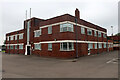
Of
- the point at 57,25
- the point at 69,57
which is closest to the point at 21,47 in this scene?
the point at 57,25

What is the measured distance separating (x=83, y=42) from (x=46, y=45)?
7882 millimetres

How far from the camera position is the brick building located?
1692 centimetres

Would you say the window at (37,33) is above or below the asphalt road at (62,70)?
above

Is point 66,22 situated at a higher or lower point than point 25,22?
lower

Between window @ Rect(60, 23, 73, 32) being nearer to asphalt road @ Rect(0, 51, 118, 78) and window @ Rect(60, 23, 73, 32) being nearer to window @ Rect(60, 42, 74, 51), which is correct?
window @ Rect(60, 42, 74, 51)

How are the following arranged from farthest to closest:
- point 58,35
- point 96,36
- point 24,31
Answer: point 24,31 < point 96,36 < point 58,35

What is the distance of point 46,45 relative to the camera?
19.7m

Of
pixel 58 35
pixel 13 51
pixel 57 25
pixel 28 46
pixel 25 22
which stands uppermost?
pixel 25 22

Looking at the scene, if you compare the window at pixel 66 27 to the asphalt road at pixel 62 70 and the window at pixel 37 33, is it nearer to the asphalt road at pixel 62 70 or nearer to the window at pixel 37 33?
the asphalt road at pixel 62 70

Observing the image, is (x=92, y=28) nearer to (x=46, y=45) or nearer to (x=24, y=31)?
(x=46, y=45)

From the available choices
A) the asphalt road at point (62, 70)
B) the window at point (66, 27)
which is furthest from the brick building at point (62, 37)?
the asphalt road at point (62, 70)

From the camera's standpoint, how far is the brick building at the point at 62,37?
16.9 m

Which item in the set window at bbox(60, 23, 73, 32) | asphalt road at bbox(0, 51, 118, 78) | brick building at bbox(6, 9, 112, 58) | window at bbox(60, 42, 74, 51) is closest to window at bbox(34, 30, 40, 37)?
brick building at bbox(6, 9, 112, 58)

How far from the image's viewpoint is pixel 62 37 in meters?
16.9
